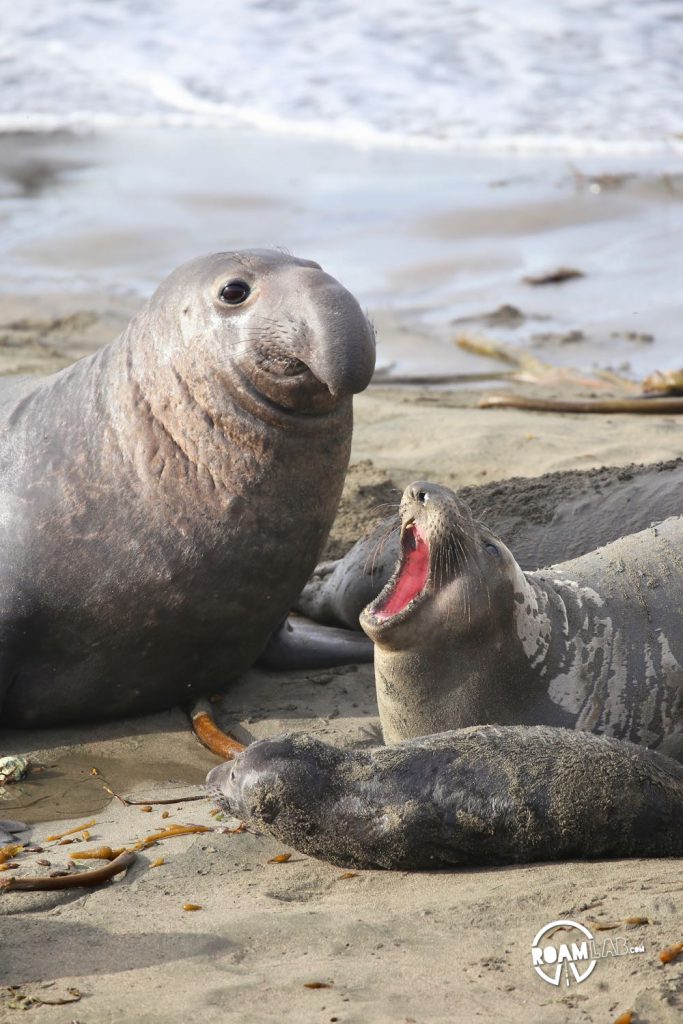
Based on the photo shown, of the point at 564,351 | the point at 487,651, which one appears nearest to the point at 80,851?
the point at 487,651

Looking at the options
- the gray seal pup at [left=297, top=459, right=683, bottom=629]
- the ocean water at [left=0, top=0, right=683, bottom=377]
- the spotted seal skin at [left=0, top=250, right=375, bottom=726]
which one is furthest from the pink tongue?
the ocean water at [left=0, top=0, right=683, bottom=377]

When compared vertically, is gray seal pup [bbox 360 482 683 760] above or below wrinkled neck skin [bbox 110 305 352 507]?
below

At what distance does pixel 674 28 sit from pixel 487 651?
56.0 ft

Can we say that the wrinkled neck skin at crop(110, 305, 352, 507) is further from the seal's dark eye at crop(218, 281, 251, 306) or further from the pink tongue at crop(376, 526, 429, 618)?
the pink tongue at crop(376, 526, 429, 618)

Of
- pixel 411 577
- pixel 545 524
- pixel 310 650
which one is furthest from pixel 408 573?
pixel 545 524

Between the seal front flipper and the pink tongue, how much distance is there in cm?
117

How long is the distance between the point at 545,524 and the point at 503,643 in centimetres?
165

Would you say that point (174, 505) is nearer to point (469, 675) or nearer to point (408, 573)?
point (408, 573)

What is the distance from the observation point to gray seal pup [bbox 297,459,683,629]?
20.1 feet

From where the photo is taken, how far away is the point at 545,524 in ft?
20.8

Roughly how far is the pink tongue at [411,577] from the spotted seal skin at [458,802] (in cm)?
65

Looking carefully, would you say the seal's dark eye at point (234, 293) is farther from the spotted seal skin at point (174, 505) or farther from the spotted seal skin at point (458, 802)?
the spotted seal skin at point (458, 802)

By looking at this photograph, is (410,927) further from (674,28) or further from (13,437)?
(674,28)

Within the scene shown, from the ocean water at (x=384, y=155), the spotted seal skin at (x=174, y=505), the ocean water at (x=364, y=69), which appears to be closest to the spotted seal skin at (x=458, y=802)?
the spotted seal skin at (x=174, y=505)
